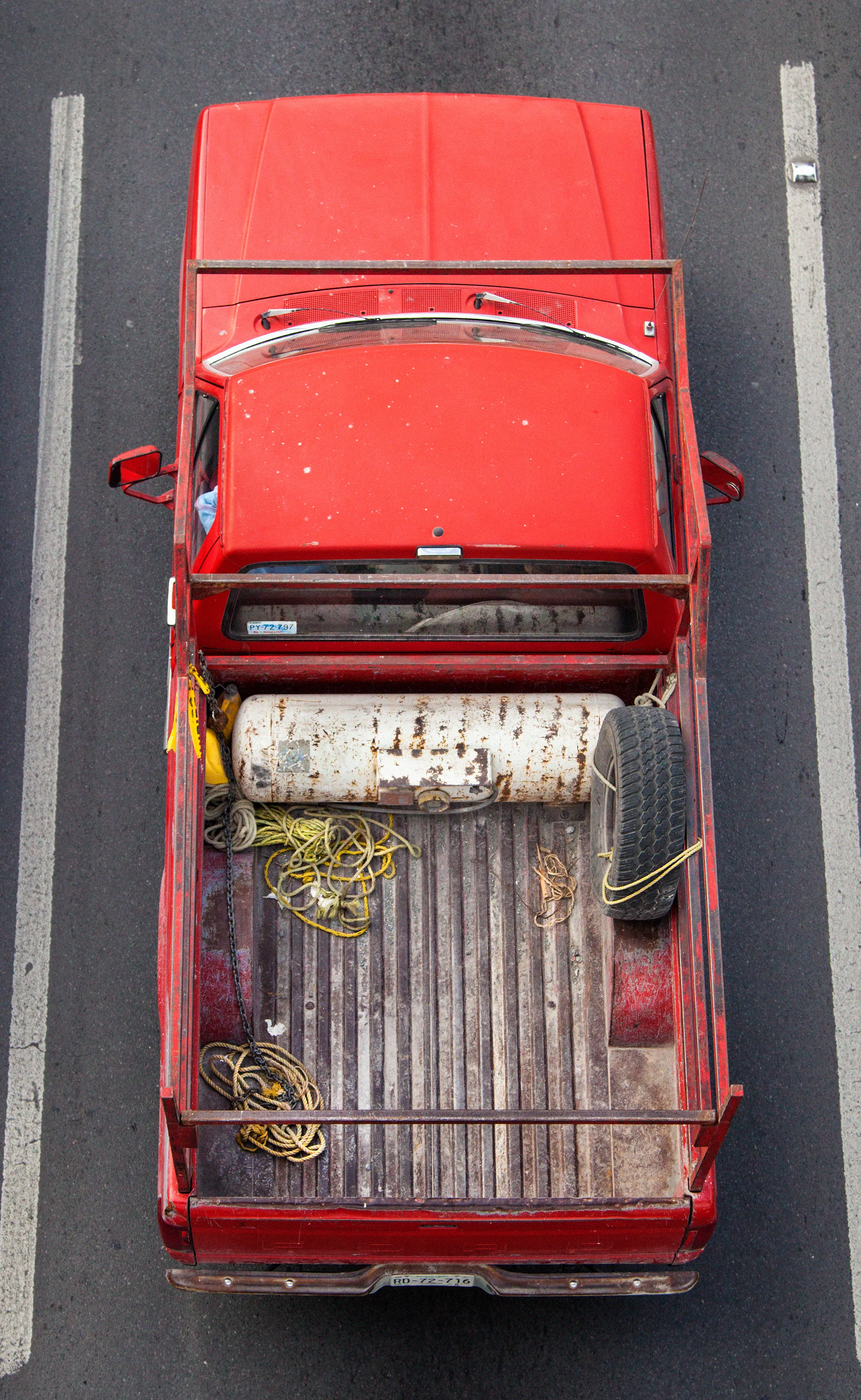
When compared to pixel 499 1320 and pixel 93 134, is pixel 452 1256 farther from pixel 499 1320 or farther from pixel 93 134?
pixel 93 134

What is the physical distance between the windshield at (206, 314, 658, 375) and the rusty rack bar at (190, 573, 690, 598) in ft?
2.99

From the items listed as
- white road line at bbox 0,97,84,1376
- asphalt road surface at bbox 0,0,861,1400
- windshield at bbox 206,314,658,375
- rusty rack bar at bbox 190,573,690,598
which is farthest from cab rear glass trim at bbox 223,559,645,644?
white road line at bbox 0,97,84,1376

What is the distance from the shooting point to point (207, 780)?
Result: 474 centimetres

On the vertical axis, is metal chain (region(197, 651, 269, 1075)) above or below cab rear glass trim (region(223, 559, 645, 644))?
below

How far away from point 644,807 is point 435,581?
105cm

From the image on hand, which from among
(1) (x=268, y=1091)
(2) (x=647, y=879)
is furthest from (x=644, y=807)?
(1) (x=268, y=1091)

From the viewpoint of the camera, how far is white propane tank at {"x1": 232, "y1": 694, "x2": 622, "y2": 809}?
185 inches

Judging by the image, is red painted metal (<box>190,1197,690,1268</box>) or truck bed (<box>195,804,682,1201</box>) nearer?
red painted metal (<box>190,1197,690,1268</box>)

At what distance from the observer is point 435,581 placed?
173 inches

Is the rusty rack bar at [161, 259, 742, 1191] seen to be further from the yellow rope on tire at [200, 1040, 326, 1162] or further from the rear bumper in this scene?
the rear bumper

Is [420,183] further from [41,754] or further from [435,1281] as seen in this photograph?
[435,1281]

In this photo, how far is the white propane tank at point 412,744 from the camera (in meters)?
4.70

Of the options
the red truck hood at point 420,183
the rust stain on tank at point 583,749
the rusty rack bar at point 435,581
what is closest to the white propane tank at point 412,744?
the rust stain on tank at point 583,749

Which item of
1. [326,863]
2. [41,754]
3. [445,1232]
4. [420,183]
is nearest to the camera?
[445,1232]
